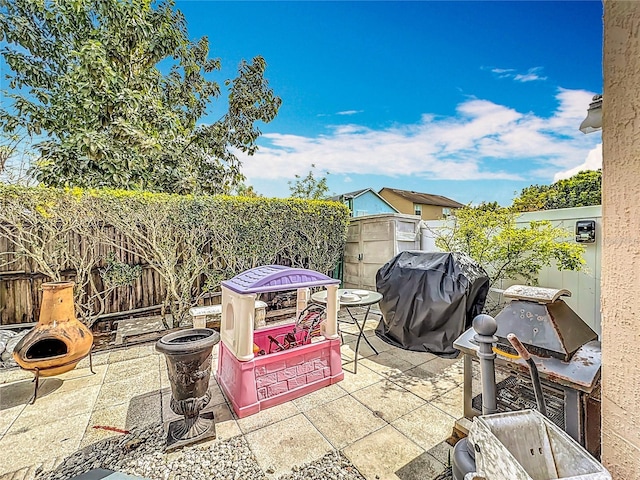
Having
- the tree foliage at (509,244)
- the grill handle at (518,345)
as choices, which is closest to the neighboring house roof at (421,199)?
the tree foliage at (509,244)

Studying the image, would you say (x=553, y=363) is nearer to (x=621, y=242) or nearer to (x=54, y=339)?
(x=621, y=242)

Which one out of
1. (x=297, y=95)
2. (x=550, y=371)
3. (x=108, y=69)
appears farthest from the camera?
(x=297, y=95)

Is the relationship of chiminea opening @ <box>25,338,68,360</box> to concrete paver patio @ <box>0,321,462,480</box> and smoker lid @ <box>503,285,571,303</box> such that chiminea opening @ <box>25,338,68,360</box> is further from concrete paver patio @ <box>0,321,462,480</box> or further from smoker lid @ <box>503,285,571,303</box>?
smoker lid @ <box>503,285,571,303</box>

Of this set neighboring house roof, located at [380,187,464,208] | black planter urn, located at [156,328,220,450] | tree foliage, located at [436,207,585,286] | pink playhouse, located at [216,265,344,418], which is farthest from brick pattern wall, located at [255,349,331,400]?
neighboring house roof, located at [380,187,464,208]

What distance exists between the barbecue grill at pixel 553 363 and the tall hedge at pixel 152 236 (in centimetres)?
426

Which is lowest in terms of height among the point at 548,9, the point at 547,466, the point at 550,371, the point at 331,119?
the point at 547,466

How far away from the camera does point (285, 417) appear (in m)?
2.61

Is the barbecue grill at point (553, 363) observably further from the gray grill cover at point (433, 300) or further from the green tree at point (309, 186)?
the green tree at point (309, 186)

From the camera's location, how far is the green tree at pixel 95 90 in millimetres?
5789

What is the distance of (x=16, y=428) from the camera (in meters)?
2.47

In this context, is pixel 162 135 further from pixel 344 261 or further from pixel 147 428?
pixel 147 428

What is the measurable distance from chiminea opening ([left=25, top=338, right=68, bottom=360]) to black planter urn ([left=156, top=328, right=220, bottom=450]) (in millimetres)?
1661

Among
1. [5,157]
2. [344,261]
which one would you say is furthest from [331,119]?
[5,157]

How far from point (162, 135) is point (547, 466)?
26.5 ft
